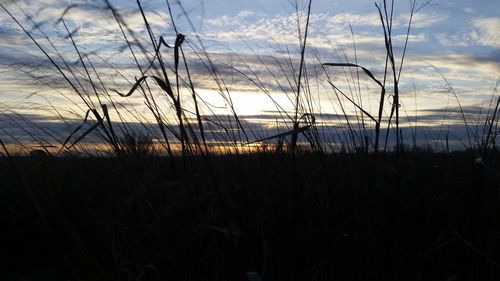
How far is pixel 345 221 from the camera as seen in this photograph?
1694mm

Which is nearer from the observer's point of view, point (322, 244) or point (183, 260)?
point (183, 260)

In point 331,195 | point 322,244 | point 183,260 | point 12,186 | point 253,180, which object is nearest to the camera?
point 183,260

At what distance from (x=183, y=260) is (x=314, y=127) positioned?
1.09 m

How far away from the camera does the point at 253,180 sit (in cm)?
229

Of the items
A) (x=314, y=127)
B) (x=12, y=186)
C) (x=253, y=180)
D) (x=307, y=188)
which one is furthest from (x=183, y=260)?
(x=12, y=186)

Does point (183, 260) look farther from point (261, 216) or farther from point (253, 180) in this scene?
point (253, 180)

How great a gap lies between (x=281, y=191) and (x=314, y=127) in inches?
21.5

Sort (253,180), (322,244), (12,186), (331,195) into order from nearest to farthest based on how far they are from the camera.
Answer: (322,244) < (331,195) < (253,180) < (12,186)

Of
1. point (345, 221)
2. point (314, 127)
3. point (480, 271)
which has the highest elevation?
point (314, 127)

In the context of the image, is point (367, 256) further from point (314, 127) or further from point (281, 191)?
point (314, 127)

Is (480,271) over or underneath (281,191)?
underneath

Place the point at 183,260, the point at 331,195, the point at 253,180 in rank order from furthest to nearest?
1. the point at 253,180
2. the point at 331,195
3. the point at 183,260

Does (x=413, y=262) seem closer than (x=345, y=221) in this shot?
Yes

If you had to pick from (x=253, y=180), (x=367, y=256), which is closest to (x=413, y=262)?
(x=367, y=256)
